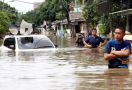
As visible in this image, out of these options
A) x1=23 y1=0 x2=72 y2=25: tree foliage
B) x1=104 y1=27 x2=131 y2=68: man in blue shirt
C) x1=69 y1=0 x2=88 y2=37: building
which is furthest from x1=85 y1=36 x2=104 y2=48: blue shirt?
x1=23 y1=0 x2=72 y2=25: tree foliage

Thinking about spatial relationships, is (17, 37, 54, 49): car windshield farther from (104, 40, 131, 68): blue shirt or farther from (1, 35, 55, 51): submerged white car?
(104, 40, 131, 68): blue shirt

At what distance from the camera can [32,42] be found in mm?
24078

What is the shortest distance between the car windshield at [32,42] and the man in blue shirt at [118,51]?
1268 centimetres

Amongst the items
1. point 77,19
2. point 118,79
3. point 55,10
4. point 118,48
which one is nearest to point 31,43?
point 118,48

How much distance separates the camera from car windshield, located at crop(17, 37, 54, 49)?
23906mm

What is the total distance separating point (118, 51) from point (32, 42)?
13.3 metres

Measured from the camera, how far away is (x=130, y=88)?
9227 mm

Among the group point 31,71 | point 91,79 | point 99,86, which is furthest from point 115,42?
point 31,71

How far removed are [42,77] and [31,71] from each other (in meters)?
1.74

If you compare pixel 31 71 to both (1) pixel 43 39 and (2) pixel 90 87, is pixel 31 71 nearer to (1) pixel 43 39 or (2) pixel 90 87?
(2) pixel 90 87

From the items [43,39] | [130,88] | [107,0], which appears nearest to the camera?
[130,88]

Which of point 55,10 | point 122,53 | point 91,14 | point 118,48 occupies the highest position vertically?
point 55,10

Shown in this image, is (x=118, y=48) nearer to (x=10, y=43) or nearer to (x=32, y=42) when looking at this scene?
(x=32, y=42)

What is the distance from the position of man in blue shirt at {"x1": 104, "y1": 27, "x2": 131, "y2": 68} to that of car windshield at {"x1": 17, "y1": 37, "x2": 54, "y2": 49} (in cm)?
1268
